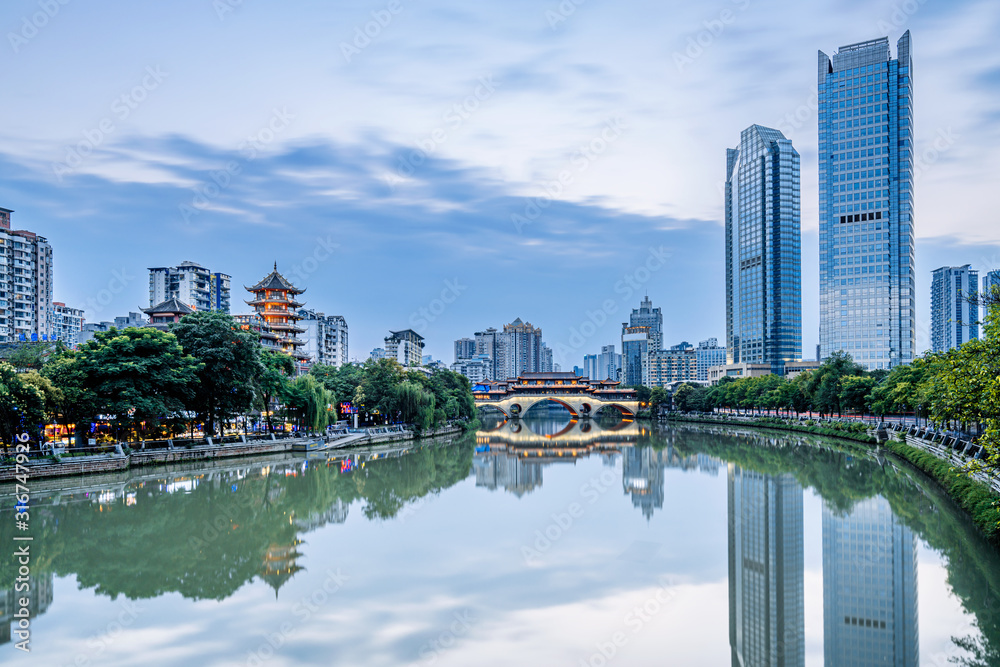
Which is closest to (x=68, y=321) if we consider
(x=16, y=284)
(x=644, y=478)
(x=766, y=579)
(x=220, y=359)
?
(x=16, y=284)

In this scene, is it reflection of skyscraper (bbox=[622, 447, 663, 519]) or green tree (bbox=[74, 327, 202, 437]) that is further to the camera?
green tree (bbox=[74, 327, 202, 437])

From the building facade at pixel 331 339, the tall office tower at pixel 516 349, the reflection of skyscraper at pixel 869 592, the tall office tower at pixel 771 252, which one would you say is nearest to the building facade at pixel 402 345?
the building facade at pixel 331 339

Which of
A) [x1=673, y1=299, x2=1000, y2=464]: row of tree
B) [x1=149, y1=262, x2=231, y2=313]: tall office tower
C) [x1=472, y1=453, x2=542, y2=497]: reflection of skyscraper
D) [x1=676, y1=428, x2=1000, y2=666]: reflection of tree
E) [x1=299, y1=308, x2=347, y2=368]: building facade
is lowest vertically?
[x1=472, y1=453, x2=542, y2=497]: reflection of skyscraper

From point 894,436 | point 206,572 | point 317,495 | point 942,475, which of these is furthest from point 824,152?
point 206,572

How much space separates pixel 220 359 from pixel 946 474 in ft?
73.0

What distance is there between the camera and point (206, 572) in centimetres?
1166

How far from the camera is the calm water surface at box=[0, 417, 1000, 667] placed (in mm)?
8648

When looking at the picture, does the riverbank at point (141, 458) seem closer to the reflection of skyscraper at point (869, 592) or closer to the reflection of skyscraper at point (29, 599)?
the reflection of skyscraper at point (29, 599)

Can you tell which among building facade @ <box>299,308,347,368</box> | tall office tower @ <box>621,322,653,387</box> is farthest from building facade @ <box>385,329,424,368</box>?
tall office tower @ <box>621,322,653,387</box>

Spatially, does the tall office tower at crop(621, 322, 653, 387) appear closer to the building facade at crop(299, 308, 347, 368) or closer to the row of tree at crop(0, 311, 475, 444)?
the building facade at crop(299, 308, 347, 368)

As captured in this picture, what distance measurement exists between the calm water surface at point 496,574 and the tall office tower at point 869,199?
190ft

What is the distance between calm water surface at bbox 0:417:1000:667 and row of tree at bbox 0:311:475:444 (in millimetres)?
2307

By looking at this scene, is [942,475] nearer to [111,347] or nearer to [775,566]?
[775,566]

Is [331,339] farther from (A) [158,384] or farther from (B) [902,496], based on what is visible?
(B) [902,496]
